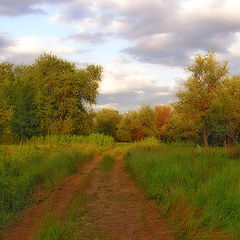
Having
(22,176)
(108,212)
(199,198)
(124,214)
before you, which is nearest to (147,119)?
(22,176)

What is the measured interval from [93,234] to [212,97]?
3009cm

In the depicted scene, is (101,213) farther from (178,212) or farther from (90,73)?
(90,73)

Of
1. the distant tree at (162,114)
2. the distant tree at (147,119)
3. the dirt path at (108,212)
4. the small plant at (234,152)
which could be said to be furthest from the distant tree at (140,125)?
the dirt path at (108,212)

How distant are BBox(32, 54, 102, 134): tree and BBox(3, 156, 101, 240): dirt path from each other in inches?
1010

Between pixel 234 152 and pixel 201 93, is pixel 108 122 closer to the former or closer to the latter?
pixel 201 93

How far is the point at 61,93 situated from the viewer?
36969 mm

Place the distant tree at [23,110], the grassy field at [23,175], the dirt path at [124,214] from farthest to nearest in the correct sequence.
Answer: the distant tree at [23,110]
the grassy field at [23,175]
the dirt path at [124,214]

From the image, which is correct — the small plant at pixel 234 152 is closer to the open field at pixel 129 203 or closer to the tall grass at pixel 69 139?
the open field at pixel 129 203

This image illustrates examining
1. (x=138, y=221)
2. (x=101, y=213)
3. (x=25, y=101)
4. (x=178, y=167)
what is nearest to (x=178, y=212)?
(x=138, y=221)

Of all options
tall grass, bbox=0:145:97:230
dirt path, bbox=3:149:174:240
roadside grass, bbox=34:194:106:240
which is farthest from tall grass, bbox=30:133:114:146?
roadside grass, bbox=34:194:106:240

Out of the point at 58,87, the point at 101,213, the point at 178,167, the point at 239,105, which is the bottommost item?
the point at 101,213

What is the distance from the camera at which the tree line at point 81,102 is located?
3284 centimetres

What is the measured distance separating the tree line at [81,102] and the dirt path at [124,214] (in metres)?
22.6

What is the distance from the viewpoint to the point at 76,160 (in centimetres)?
1825
